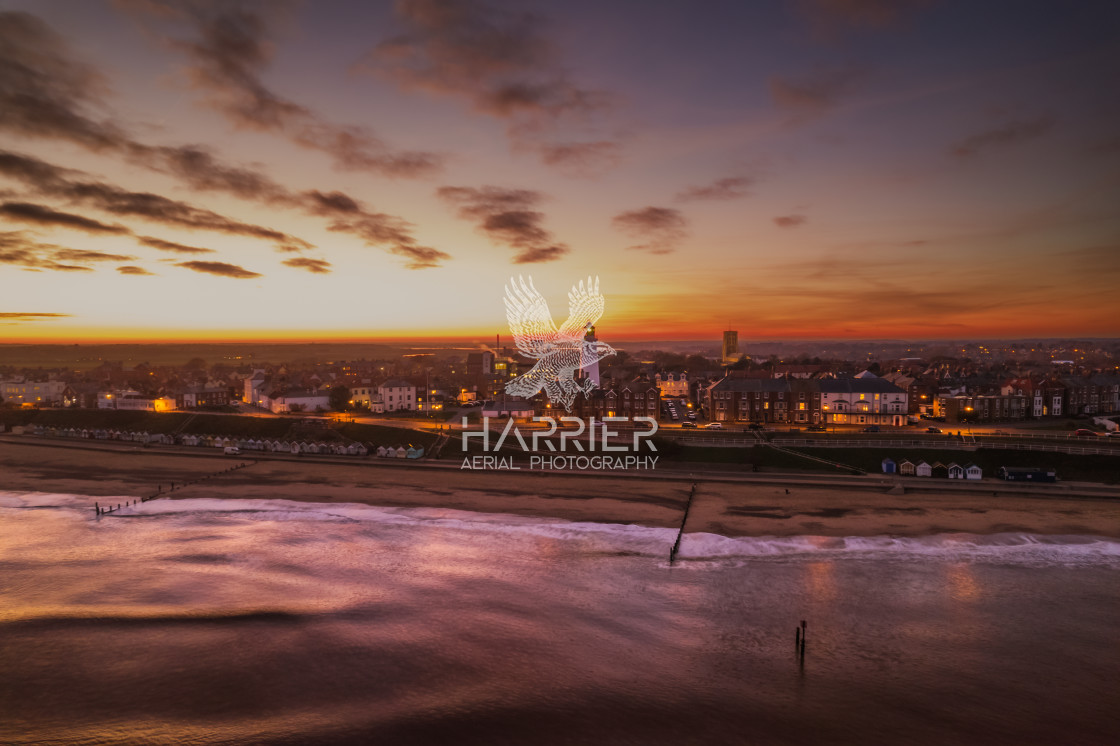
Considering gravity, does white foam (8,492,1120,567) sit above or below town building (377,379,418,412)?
below

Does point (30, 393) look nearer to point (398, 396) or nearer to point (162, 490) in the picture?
point (398, 396)

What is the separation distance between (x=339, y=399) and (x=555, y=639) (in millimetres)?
60548

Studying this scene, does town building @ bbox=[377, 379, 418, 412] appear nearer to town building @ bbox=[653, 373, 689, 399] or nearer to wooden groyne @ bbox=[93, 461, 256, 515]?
wooden groyne @ bbox=[93, 461, 256, 515]

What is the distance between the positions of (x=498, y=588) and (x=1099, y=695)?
1837 cm

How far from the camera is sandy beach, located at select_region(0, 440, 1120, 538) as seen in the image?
105 feet

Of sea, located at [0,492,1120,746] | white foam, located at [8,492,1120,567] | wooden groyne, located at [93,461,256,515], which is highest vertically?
wooden groyne, located at [93,461,256,515]

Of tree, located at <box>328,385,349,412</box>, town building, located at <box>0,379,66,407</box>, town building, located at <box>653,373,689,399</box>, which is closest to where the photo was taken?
tree, located at <box>328,385,349,412</box>

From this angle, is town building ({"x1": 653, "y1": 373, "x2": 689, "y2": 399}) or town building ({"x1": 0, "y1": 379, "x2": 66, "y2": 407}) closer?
town building ({"x1": 653, "y1": 373, "x2": 689, "y2": 399})

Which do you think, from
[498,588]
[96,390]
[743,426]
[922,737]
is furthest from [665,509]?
[96,390]

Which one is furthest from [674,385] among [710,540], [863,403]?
[710,540]

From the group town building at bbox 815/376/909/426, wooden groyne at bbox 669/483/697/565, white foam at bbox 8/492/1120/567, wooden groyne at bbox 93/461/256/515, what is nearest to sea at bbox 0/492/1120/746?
white foam at bbox 8/492/1120/567

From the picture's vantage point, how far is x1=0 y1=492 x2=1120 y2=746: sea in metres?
15.0

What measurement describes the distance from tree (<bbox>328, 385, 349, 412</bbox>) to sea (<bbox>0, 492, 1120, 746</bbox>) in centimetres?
4283

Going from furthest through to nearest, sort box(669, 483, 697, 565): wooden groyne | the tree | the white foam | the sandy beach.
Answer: the tree < the sandy beach < the white foam < box(669, 483, 697, 565): wooden groyne
